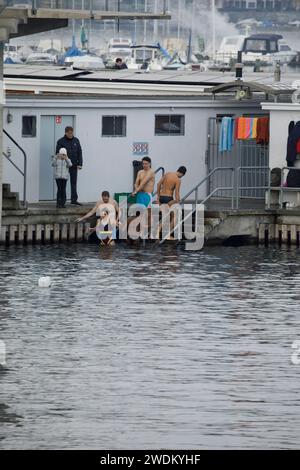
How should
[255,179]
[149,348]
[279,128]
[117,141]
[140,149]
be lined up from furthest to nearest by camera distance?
[255,179] < [140,149] < [117,141] < [279,128] < [149,348]

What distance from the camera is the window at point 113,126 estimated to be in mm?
47719

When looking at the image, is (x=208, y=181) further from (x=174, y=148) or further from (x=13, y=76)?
(x=13, y=76)

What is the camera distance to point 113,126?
47.8 m

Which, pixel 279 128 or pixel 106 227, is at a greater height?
pixel 279 128

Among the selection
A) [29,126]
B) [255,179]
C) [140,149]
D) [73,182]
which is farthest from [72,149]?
[255,179]

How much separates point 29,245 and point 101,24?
493ft

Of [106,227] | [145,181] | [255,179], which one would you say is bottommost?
[106,227]

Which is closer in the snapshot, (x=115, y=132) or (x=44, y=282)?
(x=44, y=282)

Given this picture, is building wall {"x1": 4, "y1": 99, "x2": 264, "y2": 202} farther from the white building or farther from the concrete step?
the concrete step

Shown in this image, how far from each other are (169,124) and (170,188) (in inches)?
148

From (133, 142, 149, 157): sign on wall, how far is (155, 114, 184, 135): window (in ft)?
1.93

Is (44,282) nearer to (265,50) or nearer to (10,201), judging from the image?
(10,201)

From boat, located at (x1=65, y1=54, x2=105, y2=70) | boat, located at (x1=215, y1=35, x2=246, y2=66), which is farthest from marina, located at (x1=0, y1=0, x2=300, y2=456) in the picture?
boat, located at (x1=215, y1=35, x2=246, y2=66)

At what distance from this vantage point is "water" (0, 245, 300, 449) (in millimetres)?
25625
